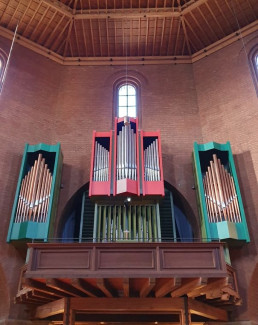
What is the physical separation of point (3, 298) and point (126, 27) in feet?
38.8

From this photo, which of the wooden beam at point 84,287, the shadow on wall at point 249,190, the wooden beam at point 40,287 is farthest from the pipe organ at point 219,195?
the wooden beam at point 40,287

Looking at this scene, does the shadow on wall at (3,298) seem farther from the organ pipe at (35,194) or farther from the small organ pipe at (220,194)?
the small organ pipe at (220,194)

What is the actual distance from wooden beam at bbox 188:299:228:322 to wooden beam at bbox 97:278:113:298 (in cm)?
208

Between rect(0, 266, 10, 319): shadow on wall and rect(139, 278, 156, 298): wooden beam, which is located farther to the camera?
rect(0, 266, 10, 319): shadow on wall

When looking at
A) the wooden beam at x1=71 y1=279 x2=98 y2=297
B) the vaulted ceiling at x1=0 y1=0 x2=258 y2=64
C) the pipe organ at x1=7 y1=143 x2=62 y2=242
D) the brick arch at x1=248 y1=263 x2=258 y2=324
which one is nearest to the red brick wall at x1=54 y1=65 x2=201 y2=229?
the vaulted ceiling at x1=0 y1=0 x2=258 y2=64

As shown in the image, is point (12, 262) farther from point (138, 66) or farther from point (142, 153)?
point (138, 66)

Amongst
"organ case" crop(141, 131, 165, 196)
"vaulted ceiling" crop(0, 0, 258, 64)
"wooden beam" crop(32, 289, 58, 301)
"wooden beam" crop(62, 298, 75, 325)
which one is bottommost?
"wooden beam" crop(62, 298, 75, 325)

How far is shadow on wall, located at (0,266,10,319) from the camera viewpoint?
9430 mm

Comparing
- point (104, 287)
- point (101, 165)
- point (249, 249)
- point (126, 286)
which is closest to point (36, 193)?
point (101, 165)

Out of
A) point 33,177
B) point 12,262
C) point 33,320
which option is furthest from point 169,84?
point 33,320

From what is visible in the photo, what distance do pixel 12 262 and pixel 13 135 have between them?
15.2 feet

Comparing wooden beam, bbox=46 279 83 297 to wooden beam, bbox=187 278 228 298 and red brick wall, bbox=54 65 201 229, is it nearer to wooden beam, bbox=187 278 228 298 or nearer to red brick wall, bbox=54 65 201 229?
wooden beam, bbox=187 278 228 298

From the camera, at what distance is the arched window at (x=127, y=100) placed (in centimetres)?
1402

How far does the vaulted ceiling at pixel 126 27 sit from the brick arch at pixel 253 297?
388 inches
